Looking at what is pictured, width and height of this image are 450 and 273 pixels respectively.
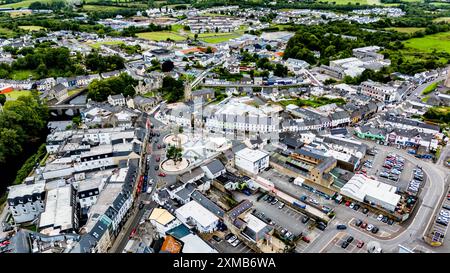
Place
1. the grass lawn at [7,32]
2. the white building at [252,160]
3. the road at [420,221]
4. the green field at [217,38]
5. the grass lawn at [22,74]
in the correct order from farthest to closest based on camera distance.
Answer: the green field at [217,38] < the grass lawn at [7,32] < the grass lawn at [22,74] < the white building at [252,160] < the road at [420,221]

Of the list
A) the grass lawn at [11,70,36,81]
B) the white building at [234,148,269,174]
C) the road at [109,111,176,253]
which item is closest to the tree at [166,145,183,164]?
the road at [109,111,176,253]

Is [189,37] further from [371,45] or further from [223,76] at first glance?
[371,45]

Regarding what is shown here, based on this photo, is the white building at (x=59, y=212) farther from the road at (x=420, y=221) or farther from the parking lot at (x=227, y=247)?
the road at (x=420, y=221)

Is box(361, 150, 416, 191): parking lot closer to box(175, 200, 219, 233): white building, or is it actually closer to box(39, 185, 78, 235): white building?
box(175, 200, 219, 233): white building

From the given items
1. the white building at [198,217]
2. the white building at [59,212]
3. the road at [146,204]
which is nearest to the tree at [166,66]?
the road at [146,204]

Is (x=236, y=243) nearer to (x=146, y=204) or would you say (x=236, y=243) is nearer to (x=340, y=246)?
(x=340, y=246)

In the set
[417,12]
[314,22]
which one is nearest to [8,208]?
[314,22]

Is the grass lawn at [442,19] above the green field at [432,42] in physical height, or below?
above
